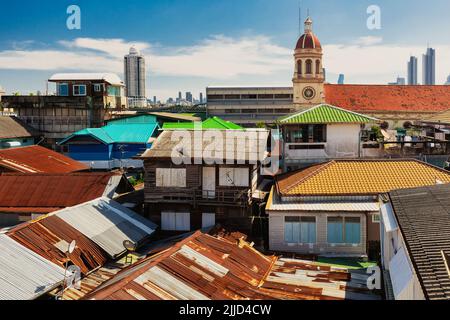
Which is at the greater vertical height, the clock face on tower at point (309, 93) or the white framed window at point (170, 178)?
the clock face on tower at point (309, 93)

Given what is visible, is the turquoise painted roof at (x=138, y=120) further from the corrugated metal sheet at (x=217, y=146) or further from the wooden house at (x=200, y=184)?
the wooden house at (x=200, y=184)

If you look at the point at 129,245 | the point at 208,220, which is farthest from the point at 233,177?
the point at 129,245

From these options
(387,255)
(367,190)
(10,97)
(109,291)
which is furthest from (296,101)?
(109,291)

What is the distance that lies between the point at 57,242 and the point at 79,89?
4503 cm

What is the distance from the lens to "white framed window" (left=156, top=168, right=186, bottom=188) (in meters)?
25.0

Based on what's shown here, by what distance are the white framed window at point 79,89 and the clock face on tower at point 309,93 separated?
1392 inches

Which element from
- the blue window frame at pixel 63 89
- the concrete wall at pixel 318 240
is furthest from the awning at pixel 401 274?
the blue window frame at pixel 63 89

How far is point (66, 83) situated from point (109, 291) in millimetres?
52799

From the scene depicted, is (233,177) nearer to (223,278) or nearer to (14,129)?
(223,278)

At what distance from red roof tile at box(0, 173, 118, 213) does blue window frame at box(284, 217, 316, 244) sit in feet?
36.0

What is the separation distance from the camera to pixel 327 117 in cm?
2933

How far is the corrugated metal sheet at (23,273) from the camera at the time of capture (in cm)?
1370

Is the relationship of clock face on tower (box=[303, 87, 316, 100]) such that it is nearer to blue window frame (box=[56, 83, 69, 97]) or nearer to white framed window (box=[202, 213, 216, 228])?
blue window frame (box=[56, 83, 69, 97])

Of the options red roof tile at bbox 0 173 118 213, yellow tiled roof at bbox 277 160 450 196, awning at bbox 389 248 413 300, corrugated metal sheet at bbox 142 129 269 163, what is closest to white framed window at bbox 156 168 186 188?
corrugated metal sheet at bbox 142 129 269 163
